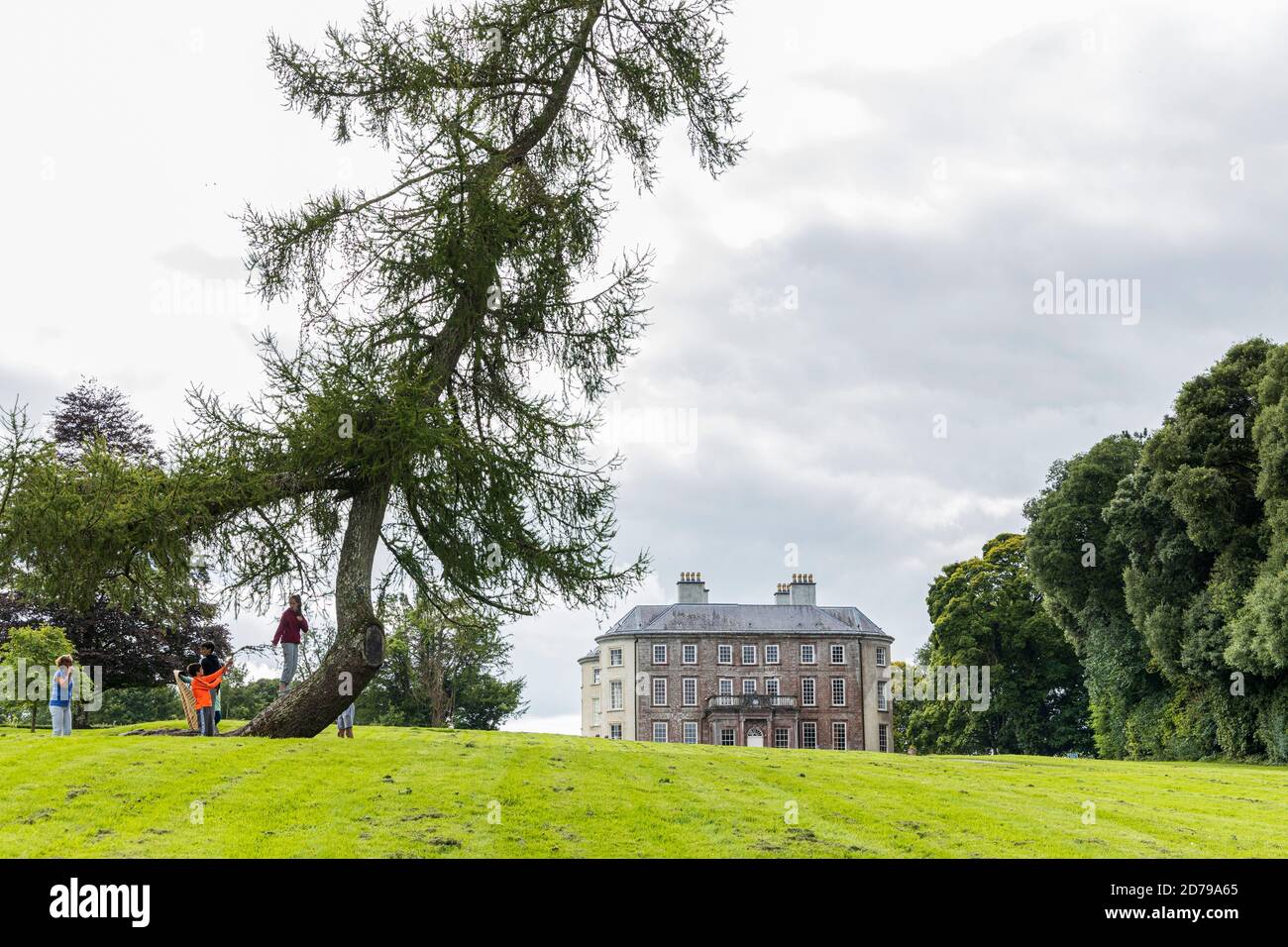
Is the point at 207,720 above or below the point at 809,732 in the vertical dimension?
above

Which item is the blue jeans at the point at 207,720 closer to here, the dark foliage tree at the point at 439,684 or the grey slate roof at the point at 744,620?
the dark foliage tree at the point at 439,684

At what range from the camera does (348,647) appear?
16.9m

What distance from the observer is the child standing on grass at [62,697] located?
61.4 ft

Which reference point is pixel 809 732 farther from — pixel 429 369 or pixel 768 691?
pixel 429 369

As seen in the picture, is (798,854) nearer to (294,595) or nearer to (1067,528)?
(294,595)

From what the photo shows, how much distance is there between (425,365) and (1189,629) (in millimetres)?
27220

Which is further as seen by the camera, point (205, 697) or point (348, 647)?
point (205, 697)

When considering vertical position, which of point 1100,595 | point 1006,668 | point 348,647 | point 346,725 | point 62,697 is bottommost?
point 1006,668

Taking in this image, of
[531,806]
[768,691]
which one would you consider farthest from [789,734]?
[531,806]

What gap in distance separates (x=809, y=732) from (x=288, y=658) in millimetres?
50579

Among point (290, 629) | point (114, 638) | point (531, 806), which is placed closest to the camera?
point (531, 806)

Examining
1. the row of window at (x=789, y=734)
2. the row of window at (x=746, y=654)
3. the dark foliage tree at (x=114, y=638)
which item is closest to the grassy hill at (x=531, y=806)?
the dark foliage tree at (x=114, y=638)
